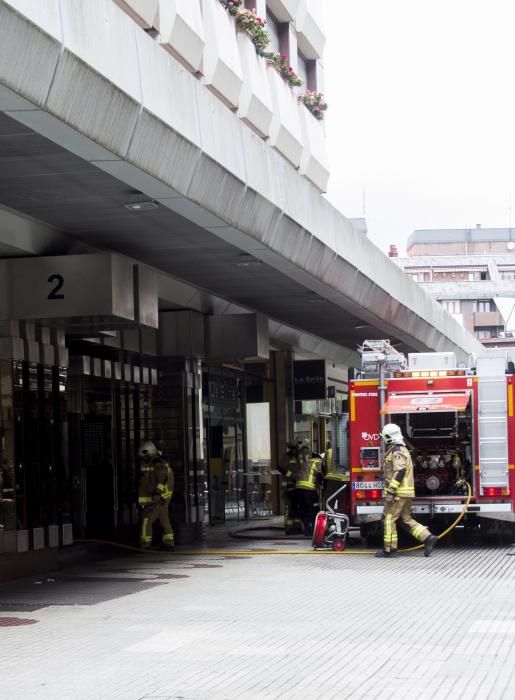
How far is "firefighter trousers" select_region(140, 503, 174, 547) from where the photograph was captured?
18.2m

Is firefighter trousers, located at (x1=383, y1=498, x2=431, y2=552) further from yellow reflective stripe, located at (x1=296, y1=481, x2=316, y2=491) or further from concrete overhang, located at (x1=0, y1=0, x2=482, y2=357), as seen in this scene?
yellow reflective stripe, located at (x1=296, y1=481, x2=316, y2=491)

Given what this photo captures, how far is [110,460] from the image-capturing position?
64.7ft

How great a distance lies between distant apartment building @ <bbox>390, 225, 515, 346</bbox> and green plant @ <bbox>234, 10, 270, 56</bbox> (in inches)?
2677

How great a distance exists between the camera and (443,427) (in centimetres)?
1905

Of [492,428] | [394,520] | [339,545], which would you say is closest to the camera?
[394,520]

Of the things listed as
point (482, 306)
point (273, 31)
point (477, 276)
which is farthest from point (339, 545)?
point (477, 276)

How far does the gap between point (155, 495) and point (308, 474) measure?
3.29 m

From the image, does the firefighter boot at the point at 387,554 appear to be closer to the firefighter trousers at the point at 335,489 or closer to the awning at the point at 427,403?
the awning at the point at 427,403

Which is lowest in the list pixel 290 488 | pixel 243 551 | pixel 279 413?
pixel 243 551

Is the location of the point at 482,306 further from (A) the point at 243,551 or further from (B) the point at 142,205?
(B) the point at 142,205

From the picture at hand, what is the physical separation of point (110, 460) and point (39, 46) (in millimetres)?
11996

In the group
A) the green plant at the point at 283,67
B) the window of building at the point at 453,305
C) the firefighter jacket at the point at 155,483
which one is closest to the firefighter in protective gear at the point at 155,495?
the firefighter jacket at the point at 155,483

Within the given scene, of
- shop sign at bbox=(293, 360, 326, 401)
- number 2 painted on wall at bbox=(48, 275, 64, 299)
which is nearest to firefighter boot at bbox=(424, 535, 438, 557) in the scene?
number 2 painted on wall at bbox=(48, 275, 64, 299)

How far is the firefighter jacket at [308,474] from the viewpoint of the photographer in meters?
20.4
